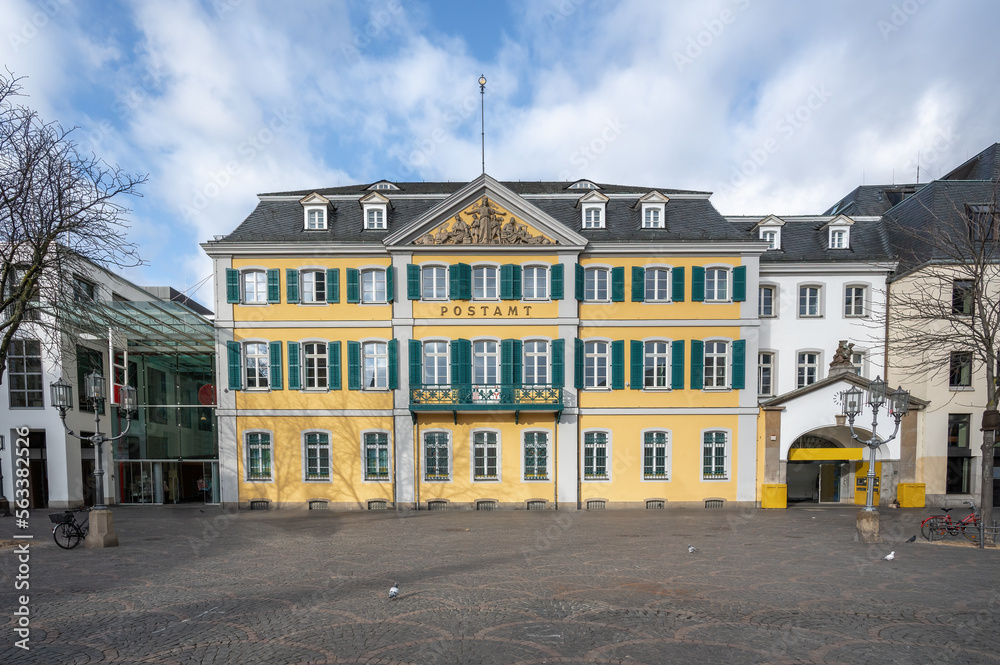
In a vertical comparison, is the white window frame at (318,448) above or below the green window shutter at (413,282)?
below

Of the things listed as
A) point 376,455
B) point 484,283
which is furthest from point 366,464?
point 484,283

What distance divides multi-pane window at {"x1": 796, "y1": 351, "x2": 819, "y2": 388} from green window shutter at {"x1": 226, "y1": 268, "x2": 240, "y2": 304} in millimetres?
22792

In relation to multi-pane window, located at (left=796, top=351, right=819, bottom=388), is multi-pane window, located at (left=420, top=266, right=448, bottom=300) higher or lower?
higher

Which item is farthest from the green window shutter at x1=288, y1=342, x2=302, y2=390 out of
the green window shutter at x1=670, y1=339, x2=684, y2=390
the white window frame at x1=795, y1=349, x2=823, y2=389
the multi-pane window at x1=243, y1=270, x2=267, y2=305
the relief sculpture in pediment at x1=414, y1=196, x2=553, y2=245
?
the white window frame at x1=795, y1=349, x2=823, y2=389

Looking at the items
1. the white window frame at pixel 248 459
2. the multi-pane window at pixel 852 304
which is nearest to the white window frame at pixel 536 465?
the white window frame at pixel 248 459

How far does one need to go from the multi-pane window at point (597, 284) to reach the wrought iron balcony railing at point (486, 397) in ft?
12.8

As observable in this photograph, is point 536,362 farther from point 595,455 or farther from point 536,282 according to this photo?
point 595,455

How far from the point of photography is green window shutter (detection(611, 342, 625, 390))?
20.9m

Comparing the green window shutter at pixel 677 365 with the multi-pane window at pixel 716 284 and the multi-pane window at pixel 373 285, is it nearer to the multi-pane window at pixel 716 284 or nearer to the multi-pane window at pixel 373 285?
the multi-pane window at pixel 716 284

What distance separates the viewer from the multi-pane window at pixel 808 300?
2241cm

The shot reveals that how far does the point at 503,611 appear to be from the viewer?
338 inches

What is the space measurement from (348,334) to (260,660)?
14.9 meters

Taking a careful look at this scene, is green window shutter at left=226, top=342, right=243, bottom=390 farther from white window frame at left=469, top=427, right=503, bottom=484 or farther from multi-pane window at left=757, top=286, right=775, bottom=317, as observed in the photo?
multi-pane window at left=757, top=286, right=775, bottom=317

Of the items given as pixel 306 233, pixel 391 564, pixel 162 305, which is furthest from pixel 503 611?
pixel 162 305
